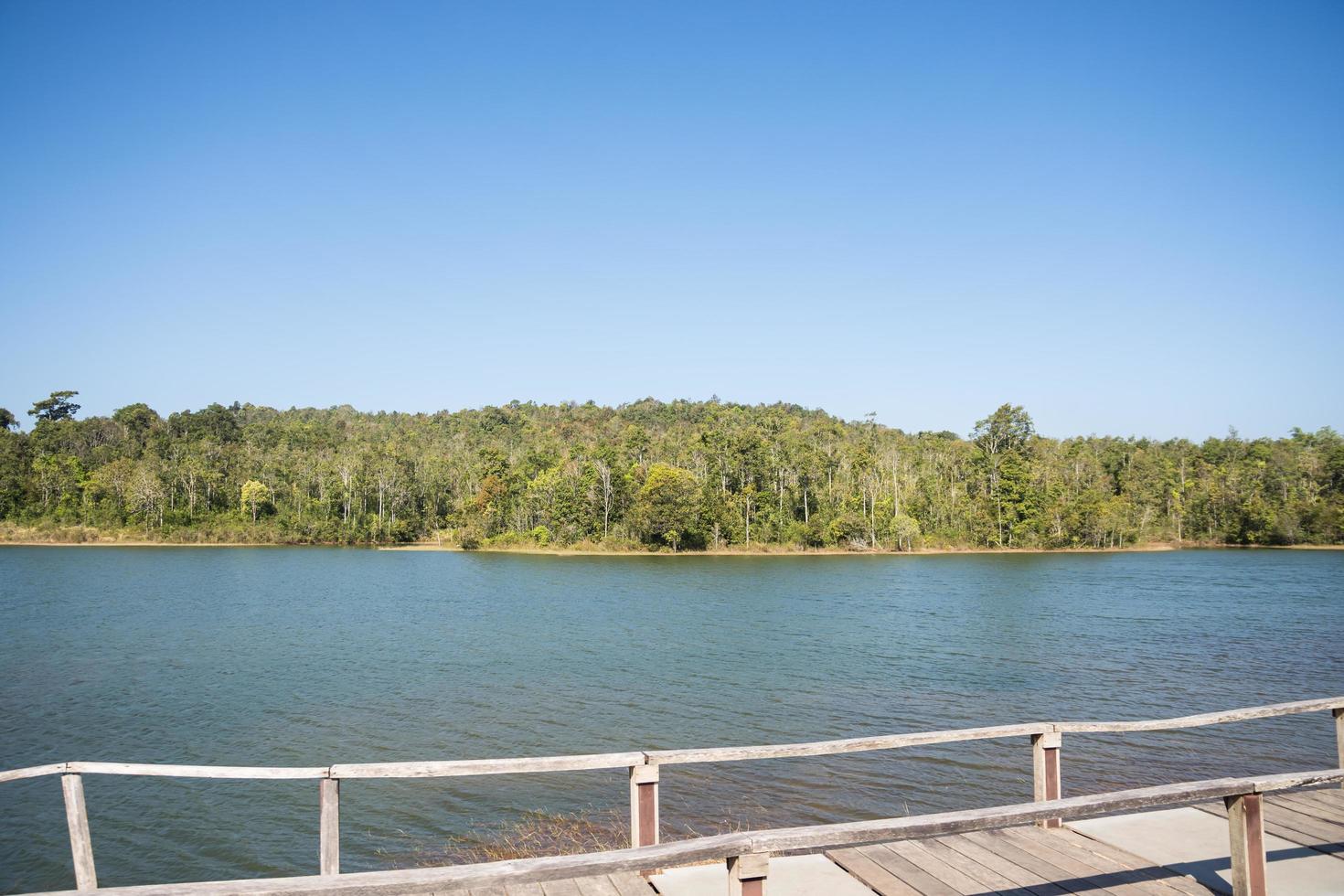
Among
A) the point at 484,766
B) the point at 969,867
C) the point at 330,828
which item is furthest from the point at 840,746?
the point at 330,828

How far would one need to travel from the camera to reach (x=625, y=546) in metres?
99.6

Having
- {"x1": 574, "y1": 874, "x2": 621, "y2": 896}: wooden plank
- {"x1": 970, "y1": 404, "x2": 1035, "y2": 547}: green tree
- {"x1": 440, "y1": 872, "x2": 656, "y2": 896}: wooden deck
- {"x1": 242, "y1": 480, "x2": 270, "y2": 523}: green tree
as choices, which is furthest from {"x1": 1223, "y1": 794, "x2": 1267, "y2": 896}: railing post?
{"x1": 242, "y1": 480, "x2": 270, "y2": 523}: green tree

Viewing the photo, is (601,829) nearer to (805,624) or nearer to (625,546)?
(805,624)

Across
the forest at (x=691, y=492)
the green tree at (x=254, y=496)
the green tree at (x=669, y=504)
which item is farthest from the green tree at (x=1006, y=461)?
the green tree at (x=254, y=496)

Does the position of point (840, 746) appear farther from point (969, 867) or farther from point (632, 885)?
point (632, 885)

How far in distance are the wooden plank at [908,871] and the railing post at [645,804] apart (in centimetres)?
202

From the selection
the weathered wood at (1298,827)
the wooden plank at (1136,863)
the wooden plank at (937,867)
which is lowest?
the weathered wood at (1298,827)

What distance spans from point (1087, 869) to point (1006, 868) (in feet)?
2.15

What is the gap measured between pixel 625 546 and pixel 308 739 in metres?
80.6

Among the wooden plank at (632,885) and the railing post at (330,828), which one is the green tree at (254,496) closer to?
the railing post at (330,828)

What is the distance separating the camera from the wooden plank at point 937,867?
247 inches

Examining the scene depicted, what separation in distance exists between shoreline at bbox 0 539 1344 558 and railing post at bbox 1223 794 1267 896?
89321 millimetres

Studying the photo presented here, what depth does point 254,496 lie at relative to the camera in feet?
387

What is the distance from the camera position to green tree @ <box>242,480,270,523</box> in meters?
118
